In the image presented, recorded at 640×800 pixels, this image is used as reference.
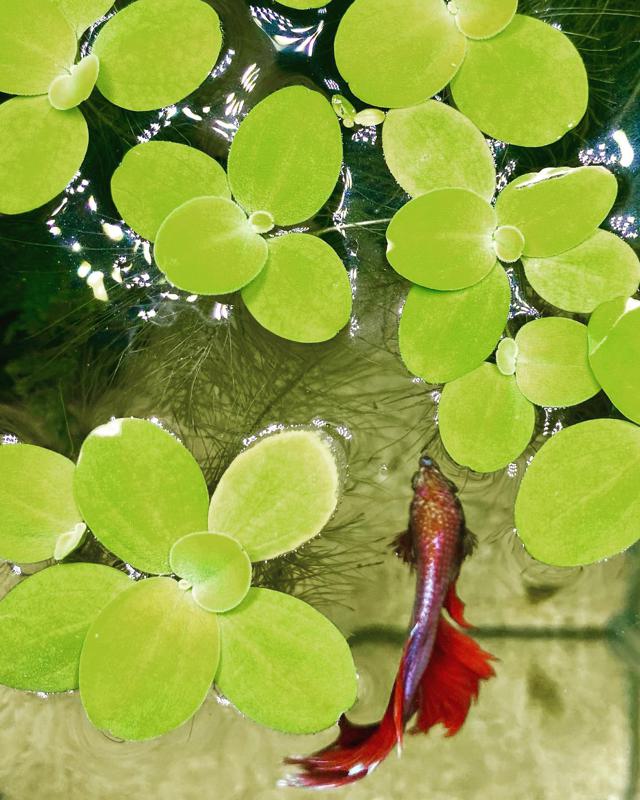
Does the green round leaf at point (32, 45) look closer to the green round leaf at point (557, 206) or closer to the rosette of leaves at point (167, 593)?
the rosette of leaves at point (167, 593)

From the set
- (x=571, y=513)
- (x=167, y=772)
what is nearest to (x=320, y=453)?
(x=571, y=513)

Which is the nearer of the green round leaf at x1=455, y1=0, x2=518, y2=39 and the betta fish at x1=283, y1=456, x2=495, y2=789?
the green round leaf at x1=455, y1=0, x2=518, y2=39

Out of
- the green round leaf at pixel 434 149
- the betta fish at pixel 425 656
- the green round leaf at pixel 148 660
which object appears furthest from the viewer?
the betta fish at pixel 425 656

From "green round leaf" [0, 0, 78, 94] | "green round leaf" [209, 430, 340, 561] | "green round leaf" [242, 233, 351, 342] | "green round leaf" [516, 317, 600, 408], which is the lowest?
"green round leaf" [209, 430, 340, 561]

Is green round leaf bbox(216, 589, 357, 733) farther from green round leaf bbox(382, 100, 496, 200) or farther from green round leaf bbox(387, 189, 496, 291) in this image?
green round leaf bbox(382, 100, 496, 200)

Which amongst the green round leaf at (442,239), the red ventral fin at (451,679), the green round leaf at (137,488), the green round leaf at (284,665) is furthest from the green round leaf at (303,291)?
the red ventral fin at (451,679)

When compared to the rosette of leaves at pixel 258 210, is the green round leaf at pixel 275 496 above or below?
below

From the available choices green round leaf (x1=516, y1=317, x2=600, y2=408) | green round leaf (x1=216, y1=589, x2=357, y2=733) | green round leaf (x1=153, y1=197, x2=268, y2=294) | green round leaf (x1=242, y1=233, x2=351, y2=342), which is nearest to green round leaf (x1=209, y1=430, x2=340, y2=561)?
green round leaf (x1=216, y1=589, x2=357, y2=733)

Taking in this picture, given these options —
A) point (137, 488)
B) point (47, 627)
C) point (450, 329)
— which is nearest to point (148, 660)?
point (47, 627)
